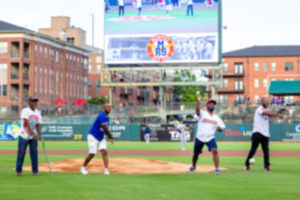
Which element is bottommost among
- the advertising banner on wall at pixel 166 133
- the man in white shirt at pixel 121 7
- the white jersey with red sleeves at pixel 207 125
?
the advertising banner on wall at pixel 166 133

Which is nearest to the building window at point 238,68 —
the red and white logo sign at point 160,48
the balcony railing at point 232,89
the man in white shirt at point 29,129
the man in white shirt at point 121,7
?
the balcony railing at point 232,89

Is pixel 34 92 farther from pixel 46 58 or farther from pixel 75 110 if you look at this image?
pixel 75 110

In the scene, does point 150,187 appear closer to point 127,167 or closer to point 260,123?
point 260,123

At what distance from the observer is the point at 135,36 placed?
2191 inches

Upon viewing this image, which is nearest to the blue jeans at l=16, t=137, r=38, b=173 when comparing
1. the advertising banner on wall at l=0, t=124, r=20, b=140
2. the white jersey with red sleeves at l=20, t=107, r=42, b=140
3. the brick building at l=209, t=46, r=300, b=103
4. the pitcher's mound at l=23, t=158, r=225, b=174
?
the white jersey with red sleeves at l=20, t=107, r=42, b=140

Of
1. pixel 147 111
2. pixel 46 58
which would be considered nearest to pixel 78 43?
pixel 46 58

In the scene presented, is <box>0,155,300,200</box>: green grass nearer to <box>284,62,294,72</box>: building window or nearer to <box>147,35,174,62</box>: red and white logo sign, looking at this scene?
<box>147,35,174,62</box>: red and white logo sign

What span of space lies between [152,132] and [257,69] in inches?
2135

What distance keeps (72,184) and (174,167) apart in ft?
19.3

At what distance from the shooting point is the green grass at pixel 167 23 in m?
54.5

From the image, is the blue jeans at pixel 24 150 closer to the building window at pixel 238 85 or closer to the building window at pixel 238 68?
the building window at pixel 238 68

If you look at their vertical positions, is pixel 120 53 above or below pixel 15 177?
above

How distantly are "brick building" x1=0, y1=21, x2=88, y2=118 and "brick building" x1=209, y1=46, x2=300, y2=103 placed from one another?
28.1m

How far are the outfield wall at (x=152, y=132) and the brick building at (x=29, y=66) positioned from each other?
74.9ft
